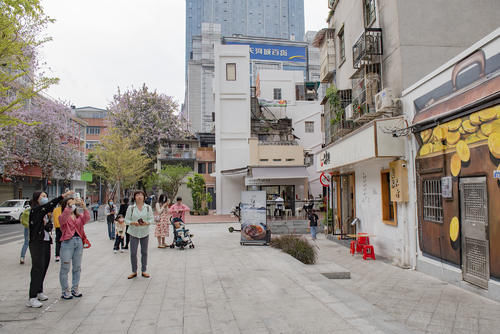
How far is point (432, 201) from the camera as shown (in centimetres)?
810

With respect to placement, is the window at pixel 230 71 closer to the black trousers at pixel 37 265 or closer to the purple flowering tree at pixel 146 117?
the purple flowering tree at pixel 146 117

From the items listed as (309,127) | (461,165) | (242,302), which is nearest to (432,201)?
(461,165)

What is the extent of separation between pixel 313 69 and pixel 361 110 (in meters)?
69.9

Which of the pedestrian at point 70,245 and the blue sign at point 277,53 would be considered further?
the blue sign at point 277,53

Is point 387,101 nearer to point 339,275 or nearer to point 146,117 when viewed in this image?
point 339,275

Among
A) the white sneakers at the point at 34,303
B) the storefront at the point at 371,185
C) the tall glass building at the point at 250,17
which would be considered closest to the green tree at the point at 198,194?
the storefront at the point at 371,185

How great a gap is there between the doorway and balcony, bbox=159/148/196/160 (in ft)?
110

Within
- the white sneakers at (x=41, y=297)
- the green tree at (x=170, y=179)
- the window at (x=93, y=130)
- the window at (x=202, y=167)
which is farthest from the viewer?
the window at (x=93, y=130)

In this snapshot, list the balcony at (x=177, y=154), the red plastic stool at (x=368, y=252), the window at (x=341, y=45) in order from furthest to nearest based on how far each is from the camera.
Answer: the balcony at (x=177, y=154), the window at (x=341, y=45), the red plastic stool at (x=368, y=252)

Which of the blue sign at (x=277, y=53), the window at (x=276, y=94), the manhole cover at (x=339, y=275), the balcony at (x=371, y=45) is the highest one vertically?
the blue sign at (x=277, y=53)

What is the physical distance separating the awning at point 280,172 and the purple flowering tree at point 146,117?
53.6 feet

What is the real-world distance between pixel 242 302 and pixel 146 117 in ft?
115

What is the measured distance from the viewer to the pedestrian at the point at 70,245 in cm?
554

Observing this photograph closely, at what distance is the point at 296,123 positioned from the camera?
3381 cm
